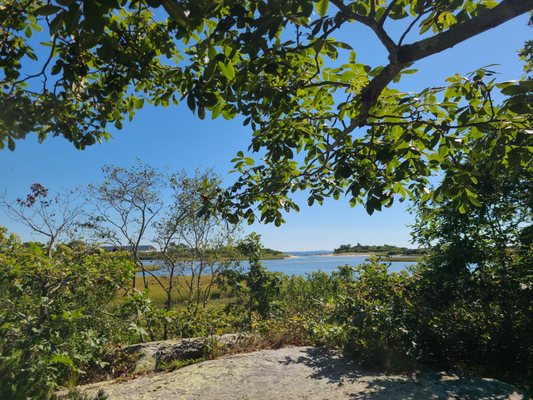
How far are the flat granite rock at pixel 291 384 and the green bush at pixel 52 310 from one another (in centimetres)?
77

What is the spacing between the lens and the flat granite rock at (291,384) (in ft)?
12.9

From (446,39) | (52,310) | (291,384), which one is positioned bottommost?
(291,384)

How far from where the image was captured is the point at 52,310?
3883 mm

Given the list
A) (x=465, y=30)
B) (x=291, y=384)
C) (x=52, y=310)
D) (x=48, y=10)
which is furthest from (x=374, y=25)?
(x=52, y=310)

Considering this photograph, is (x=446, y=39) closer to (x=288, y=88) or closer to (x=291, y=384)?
(x=288, y=88)

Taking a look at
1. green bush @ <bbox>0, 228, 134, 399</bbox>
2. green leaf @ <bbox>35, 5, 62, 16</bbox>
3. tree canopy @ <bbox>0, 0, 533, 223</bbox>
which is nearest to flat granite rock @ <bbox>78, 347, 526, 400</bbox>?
green bush @ <bbox>0, 228, 134, 399</bbox>

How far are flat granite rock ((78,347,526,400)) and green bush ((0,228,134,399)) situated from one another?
77cm

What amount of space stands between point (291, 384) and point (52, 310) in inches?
116

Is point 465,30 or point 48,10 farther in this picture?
point 465,30

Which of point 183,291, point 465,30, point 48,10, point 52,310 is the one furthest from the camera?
point 183,291

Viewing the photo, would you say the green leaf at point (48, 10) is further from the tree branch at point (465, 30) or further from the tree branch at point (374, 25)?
the tree branch at point (465, 30)

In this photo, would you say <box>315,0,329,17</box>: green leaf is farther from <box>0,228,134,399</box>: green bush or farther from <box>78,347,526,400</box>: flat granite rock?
<box>78,347,526,400</box>: flat granite rock

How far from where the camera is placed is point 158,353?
572 centimetres

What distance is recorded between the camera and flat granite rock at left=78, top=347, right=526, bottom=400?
393 cm
